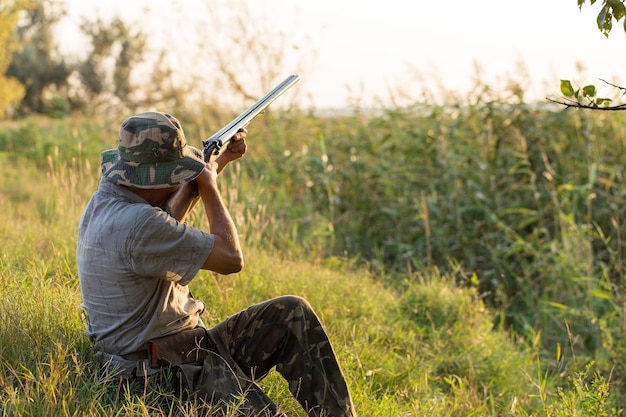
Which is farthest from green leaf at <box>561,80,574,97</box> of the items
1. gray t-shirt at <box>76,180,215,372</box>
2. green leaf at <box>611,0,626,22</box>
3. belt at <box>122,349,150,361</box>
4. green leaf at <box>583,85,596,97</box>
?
belt at <box>122,349,150,361</box>

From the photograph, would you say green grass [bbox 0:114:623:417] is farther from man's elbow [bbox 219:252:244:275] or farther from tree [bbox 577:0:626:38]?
tree [bbox 577:0:626:38]

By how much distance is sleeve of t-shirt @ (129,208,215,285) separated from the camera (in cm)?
296

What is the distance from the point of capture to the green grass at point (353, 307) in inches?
130

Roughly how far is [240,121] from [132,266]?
1073mm

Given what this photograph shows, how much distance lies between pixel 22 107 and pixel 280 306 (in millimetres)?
24780

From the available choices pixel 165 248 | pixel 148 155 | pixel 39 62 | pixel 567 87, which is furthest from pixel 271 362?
pixel 39 62

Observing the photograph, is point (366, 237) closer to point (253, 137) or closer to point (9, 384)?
point (253, 137)

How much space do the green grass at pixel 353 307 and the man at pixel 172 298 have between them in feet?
0.56

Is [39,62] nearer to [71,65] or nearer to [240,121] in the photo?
[71,65]

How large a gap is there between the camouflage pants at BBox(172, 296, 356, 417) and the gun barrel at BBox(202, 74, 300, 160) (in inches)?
29.4

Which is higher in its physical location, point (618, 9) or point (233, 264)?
point (618, 9)

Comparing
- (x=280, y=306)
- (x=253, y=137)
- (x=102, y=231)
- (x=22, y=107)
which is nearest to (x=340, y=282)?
(x=280, y=306)

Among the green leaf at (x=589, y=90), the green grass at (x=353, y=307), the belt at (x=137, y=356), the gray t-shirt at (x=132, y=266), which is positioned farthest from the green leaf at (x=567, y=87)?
the belt at (x=137, y=356)

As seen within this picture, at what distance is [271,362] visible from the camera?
11.3 feet
